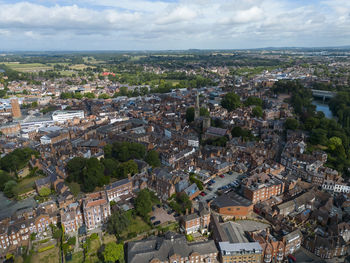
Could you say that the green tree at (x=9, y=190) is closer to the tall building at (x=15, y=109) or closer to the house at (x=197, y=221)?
the house at (x=197, y=221)

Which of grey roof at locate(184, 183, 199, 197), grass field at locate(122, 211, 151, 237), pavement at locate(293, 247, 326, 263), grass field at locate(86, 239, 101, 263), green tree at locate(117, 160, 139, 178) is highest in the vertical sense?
green tree at locate(117, 160, 139, 178)

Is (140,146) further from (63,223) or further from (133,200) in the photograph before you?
(63,223)

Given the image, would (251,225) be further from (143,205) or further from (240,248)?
(143,205)

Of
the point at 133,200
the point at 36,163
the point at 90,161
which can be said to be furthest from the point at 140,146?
the point at 36,163

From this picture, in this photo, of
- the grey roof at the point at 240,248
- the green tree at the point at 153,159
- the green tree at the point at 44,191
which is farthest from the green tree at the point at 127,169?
the grey roof at the point at 240,248

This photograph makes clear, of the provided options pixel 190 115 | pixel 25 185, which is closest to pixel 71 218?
pixel 25 185

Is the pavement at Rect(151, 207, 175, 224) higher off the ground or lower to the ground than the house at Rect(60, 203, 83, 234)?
lower

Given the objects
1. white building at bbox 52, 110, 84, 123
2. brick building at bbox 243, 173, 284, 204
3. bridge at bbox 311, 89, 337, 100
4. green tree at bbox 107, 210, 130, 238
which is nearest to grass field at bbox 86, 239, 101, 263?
green tree at bbox 107, 210, 130, 238

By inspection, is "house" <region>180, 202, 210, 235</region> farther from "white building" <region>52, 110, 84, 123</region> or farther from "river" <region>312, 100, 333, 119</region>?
"river" <region>312, 100, 333, 119</region>
